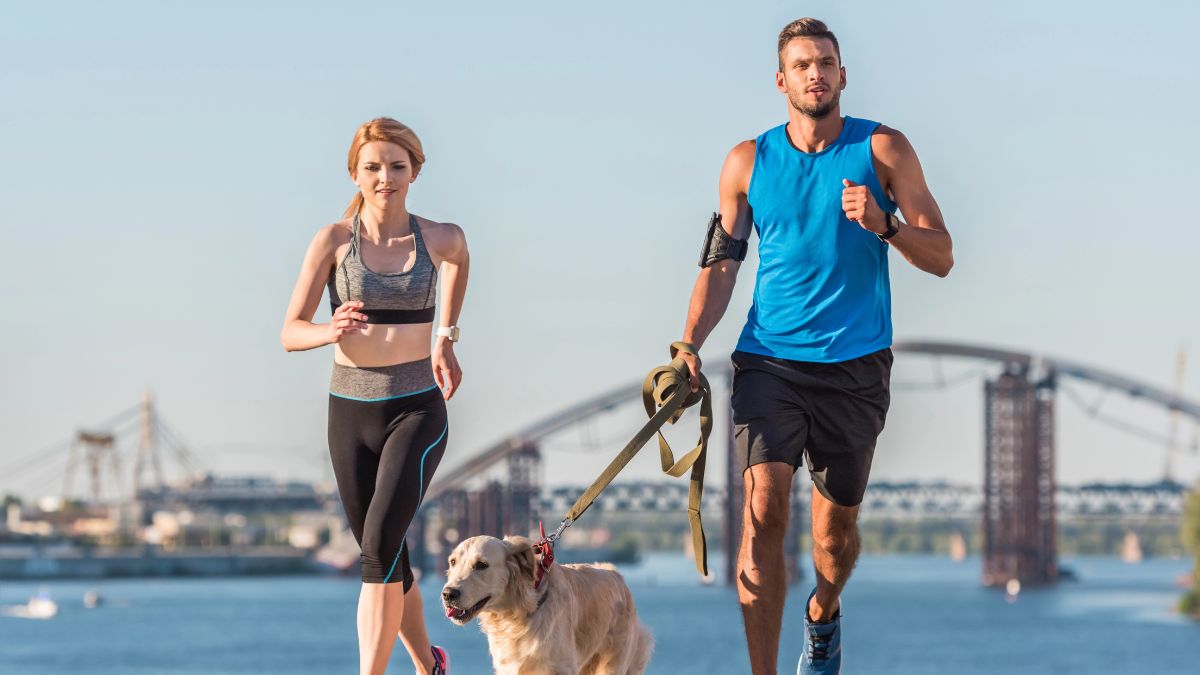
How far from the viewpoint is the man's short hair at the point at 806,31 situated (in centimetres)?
803

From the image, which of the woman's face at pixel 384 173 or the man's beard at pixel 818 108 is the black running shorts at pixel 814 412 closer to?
the man's beard at pixel 818 108

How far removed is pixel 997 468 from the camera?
161 meters

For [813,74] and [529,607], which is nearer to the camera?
[529,607]

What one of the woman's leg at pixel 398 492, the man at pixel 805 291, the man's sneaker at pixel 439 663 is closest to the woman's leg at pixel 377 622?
the woman's leg at pixel 398 492

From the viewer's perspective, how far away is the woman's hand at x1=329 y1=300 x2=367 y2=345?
8.15 meters

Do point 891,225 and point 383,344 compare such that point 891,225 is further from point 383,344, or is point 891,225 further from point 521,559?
point 383,344

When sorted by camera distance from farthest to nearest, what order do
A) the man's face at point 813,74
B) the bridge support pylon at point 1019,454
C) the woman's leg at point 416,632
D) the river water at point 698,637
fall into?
the bridge support pylon at point 1019,454 < the river water at point 698,637 < the woman's leg at point 416,632 < the man's face at point 813,74

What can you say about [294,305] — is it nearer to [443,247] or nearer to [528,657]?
[443,247]

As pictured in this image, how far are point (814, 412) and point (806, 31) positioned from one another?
1.43 m

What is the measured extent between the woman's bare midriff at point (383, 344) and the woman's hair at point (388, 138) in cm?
63

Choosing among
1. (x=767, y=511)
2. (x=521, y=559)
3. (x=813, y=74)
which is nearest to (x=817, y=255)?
(x=813, y=74)

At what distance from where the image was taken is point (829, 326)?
8148 millimetres

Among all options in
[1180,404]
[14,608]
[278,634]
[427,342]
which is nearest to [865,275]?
[427,342]

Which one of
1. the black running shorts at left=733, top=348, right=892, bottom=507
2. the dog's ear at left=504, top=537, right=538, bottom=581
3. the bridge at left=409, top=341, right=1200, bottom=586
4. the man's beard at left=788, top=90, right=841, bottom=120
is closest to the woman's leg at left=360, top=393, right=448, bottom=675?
the dog's ear at left=504, top=537, right=538, bottom=581
